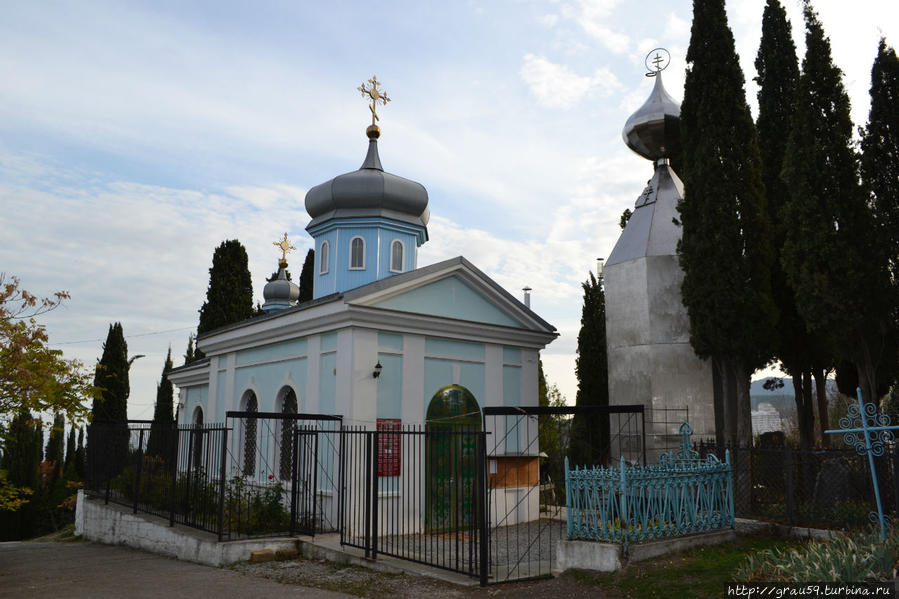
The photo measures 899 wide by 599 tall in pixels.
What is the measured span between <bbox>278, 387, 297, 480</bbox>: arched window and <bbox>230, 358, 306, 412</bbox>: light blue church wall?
0.89ft

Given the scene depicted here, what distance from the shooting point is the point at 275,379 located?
15703 mm

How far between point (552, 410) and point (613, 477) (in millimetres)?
3304

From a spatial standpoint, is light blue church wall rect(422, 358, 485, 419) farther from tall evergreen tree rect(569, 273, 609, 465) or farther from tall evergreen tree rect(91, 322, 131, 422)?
tall evergreen tree rect(91, 322, 131, 422)

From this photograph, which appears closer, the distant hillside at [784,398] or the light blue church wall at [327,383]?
the light blue church wall at [327,383]

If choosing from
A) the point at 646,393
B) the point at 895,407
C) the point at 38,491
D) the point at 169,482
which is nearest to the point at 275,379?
the point at 169,482

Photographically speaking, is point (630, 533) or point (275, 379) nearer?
point (630, 533)

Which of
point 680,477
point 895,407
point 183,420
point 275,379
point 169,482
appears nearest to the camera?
point 680,477

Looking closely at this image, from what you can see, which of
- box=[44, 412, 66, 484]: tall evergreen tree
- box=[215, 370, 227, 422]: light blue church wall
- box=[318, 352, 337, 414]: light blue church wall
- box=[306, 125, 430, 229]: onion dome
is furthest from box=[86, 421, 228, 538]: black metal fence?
box=[44, 412, 66, 484]: tall evergreen tree

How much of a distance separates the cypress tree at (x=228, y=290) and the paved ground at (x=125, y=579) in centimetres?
1527

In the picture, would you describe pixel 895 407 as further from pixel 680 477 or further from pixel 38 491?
pixel 38 491

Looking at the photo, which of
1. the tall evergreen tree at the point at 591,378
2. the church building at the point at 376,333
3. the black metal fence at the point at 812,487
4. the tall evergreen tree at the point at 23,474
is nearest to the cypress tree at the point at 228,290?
the tall evergreen tree at the point at 23,474

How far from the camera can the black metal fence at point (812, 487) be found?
976cm

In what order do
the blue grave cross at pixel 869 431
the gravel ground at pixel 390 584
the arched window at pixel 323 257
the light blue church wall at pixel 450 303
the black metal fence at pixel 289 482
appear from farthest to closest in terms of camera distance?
the arched window at pixel 323 257, the light blue church wall at pixel 450 303, the black metal fence at pixel 289 482, the gravel ground at pixel 390 584, the blue grave cross at pixel 869 431

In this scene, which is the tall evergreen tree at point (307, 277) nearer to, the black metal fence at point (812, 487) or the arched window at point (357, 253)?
the arched window at point (357, 253)
